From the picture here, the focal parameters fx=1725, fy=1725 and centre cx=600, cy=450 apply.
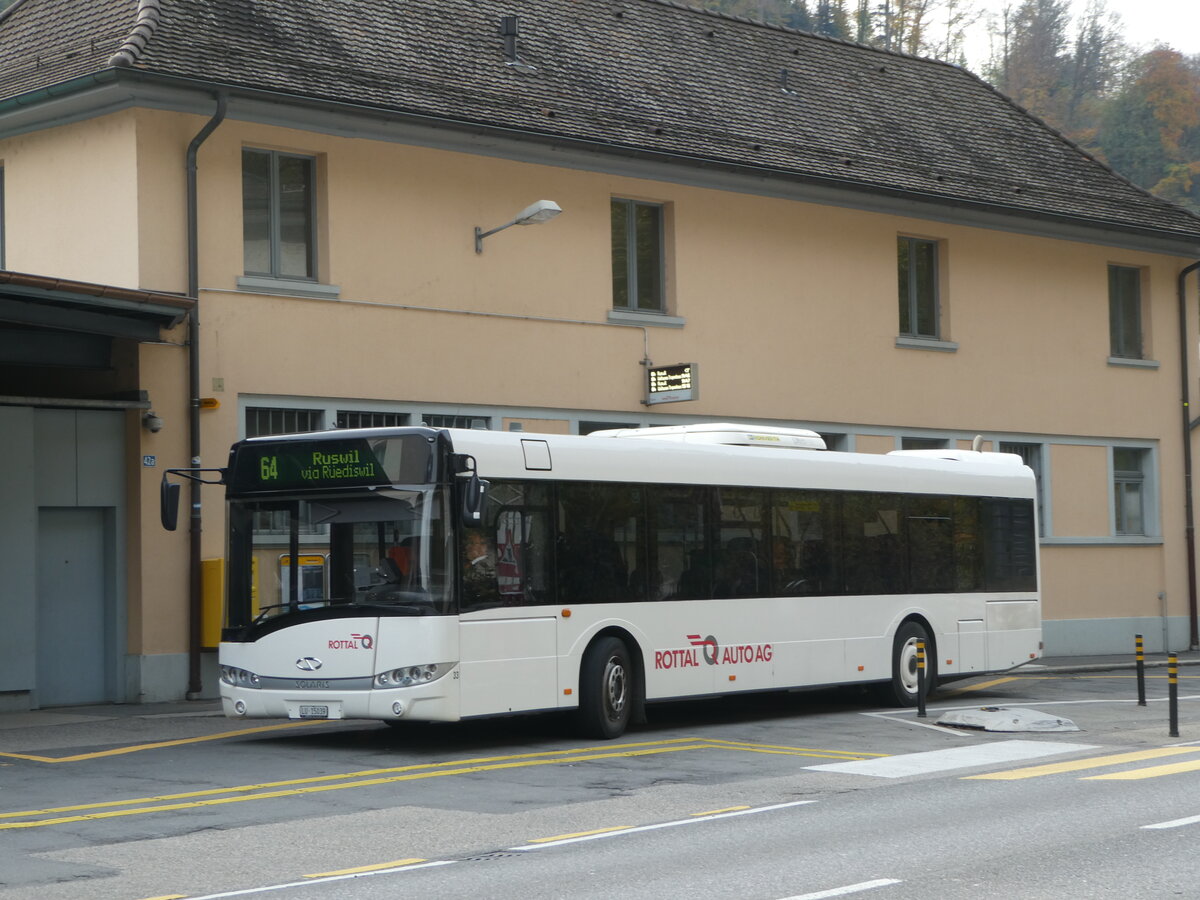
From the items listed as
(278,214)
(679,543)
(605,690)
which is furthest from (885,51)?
(605,690)

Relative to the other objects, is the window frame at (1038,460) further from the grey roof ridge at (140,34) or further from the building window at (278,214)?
the grey roof ridge at (140,34)

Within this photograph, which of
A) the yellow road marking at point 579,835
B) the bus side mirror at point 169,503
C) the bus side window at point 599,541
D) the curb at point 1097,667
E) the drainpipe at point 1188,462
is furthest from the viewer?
the drainpipe at point 1188,462

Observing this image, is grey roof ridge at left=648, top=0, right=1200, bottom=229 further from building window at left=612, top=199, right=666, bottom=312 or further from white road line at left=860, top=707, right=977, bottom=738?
white road line at left=860, top=707, right=977, bottom=738

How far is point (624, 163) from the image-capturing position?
912 inches

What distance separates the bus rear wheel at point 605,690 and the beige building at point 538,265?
5485mm

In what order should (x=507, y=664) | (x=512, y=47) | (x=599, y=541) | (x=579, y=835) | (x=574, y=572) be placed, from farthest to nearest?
(x=512, y=47) → (x=599, y=541) → (x=574, y=572) → (x=507, y=664) → (x=579, y=835)

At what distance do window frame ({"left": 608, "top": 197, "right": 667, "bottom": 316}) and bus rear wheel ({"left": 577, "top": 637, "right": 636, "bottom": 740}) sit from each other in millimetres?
8597

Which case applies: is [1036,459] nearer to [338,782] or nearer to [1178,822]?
[338,782]

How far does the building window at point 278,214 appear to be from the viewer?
20062mm

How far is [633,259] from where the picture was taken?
78.0 ft

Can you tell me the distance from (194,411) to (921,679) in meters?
8.31

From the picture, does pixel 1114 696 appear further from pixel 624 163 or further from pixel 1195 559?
pixel 1195 559

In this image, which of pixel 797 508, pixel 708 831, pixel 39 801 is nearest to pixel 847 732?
pixel 797 508

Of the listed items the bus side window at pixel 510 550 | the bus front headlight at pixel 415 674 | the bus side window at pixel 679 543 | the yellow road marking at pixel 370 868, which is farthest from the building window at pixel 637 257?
the yellow road marking at pixel 370 868
